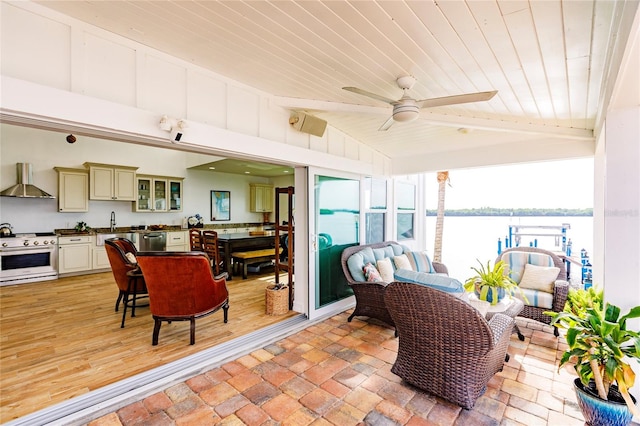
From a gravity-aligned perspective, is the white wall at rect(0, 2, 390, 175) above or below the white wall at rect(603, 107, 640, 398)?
above

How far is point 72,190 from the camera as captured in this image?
6445 millimetres

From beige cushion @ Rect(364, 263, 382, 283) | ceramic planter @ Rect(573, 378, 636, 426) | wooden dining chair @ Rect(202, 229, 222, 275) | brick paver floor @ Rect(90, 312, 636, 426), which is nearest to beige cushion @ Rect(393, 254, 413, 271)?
beige cushion @ Rect(364, 263, 382, 283)

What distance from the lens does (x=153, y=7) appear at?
73.0 inches

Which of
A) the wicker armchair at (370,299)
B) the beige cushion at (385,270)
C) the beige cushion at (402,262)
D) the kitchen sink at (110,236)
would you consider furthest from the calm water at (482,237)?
the kitchen sink at (110,236)

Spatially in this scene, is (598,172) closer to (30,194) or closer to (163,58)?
(163,58)

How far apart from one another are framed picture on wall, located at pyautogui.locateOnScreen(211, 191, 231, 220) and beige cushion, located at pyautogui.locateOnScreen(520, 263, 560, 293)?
8151mm

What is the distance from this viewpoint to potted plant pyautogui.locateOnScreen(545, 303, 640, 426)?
5.63ft

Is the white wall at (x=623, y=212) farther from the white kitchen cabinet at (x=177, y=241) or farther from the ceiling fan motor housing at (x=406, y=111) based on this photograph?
the white kitchen cabinet at (x=177, y=241)

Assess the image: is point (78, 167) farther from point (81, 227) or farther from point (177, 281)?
point (177, 281)

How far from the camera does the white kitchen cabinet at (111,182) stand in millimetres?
6633

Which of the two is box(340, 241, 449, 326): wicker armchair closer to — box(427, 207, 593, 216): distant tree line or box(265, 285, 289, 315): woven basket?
box(265, 285, 289, 315): woven basket

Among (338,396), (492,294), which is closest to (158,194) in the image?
(338,396)

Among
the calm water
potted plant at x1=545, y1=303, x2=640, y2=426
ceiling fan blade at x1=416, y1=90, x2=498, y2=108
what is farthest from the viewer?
the calm water

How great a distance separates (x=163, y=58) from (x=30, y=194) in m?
5.77
